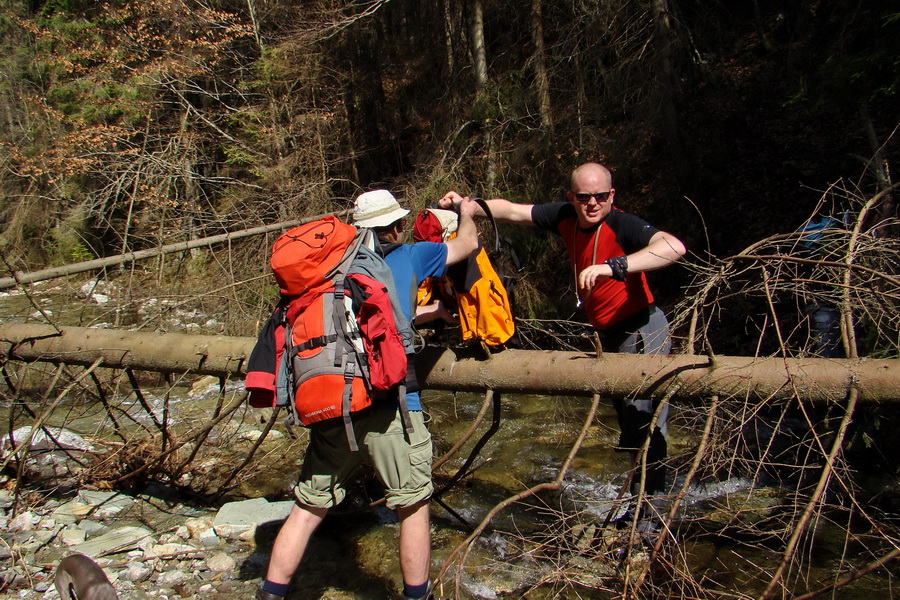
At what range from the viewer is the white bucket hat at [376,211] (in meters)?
3.04

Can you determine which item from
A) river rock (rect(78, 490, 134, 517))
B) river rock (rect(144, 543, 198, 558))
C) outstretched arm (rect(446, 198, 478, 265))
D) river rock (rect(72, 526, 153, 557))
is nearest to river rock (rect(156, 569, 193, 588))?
river rock (rect(144, 543, 198, 558))

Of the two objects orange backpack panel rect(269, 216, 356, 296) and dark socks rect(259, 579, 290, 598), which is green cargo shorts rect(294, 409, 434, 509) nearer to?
dark socks rect(259, 579, 290, 598)

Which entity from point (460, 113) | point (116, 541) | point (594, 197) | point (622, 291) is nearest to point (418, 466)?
point (622, 291)

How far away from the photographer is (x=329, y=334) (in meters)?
2.63

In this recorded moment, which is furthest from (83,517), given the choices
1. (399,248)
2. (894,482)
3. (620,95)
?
(620,95)

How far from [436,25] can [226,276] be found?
7010mm

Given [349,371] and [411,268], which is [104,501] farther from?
[411,268]

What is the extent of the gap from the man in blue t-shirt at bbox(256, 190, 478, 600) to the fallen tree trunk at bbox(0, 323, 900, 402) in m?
0.58

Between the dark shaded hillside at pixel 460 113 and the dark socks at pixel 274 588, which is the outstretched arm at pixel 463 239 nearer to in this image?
the dark socks at pixel 274 588

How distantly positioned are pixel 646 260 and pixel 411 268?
42.8 inches

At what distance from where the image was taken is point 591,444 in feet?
18.3

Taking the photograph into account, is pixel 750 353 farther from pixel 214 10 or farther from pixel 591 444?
pixel 214 10

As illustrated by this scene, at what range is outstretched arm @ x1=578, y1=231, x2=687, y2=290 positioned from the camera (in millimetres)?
2947

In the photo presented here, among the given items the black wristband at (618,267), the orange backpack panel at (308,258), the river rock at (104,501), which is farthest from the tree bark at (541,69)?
the river rock at (104,501)
